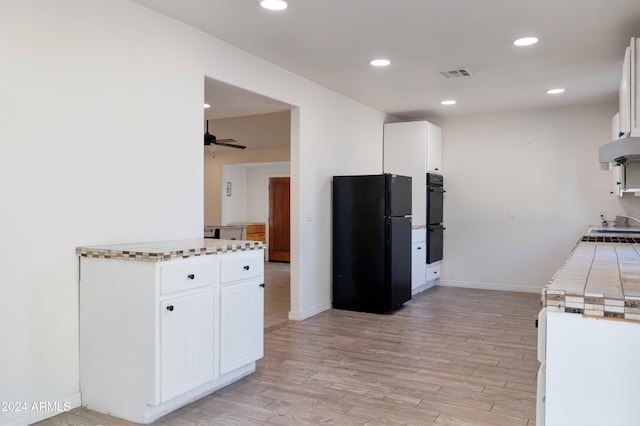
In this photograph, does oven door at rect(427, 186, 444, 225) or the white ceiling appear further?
oven door at rect(427, 186, 444, 225)

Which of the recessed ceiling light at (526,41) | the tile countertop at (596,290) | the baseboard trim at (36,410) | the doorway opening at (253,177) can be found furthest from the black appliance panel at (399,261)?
the baseboard trim at (36,410)

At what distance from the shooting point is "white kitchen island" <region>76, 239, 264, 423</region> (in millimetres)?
2430

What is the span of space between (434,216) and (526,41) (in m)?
3.08

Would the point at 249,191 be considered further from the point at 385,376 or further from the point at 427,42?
the point at 385,376

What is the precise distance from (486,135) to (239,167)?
551cm

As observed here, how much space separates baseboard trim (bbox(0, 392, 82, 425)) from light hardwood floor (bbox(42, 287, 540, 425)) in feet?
0.17

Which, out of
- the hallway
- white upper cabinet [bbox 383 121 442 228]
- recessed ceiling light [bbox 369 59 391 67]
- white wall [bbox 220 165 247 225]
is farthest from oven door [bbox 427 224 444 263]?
white wall [bbox 220 165 247 225]

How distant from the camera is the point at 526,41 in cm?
363

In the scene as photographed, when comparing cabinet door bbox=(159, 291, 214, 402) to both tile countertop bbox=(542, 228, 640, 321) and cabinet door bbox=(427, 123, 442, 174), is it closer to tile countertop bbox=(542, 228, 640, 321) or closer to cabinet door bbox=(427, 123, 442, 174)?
tile countertop bbox=(542, 228, 640, 321)

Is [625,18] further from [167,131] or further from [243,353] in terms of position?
[243,353]

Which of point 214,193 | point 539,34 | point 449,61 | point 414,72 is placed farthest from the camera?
point 214,193

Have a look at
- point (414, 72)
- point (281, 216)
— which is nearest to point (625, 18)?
point (414, 72)

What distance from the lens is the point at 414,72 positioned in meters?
4.50

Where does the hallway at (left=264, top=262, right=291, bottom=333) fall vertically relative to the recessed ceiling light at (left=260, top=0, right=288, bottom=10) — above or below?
below
